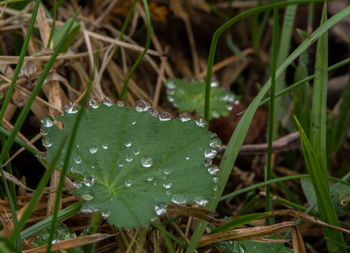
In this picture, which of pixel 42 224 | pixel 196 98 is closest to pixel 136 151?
pixel 42 224

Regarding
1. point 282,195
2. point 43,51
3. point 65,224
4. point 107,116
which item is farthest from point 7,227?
point 282,195

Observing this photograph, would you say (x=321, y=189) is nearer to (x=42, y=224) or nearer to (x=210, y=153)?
(x=210, y=153)

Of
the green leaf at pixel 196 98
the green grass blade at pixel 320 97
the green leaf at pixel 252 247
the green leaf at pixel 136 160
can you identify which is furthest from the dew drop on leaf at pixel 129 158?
the green leaf at pixel 196 98

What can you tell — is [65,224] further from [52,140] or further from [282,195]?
[282,195]

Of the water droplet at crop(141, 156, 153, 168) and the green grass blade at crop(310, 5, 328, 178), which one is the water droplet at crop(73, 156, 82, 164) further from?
the green grass blade at crop(310, 5, 328, 178)

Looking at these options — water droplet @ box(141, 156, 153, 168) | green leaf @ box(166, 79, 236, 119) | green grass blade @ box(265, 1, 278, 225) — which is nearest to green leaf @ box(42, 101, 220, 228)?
water droplet @ box(141, 156, 153, 168)
